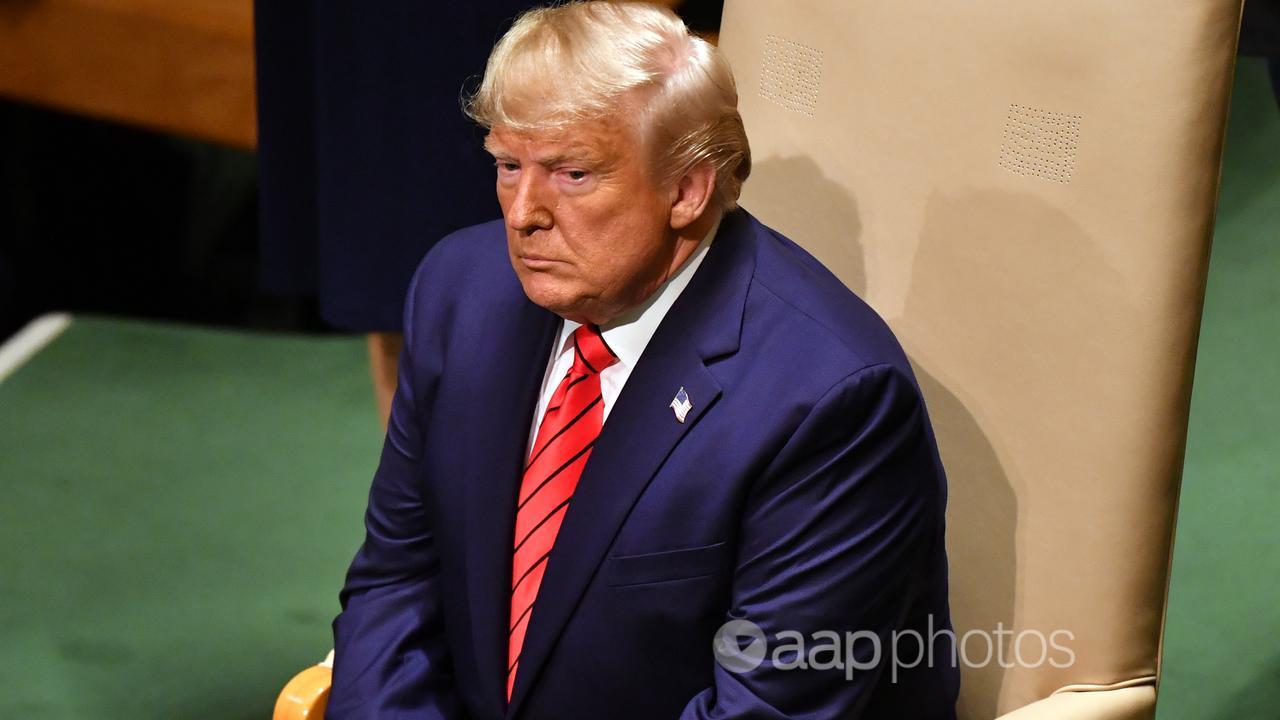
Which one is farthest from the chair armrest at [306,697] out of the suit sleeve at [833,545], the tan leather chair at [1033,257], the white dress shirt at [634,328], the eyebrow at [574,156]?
the eyebrow at [574,156]

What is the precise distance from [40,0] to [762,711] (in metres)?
2.69

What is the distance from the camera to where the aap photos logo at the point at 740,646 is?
4.43 ft

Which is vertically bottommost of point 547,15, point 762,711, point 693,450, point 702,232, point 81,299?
point 81,299

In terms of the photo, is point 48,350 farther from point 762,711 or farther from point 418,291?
point 762,711

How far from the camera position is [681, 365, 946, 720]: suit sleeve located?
1328 millimetres

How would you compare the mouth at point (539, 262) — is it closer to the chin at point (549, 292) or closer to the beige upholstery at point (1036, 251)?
the chin at point (549, 292)

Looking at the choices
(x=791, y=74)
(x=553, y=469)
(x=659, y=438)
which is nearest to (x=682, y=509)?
(x=659, y=438)

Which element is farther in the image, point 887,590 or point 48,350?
point 48,350

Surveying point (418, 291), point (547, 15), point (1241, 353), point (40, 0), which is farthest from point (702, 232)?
point (40, 0)

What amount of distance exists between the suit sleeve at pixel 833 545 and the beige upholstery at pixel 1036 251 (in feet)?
0.53

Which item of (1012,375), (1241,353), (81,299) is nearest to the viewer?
(1012,375)

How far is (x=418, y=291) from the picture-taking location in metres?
1.60

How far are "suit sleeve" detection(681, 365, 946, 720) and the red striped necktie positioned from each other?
0.20 meters

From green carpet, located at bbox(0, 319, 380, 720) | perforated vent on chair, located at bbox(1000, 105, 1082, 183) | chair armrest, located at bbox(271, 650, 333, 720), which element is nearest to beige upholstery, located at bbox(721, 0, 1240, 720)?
perforated vent on chair, located at bbox(1000, 105, 1082, 183)
